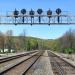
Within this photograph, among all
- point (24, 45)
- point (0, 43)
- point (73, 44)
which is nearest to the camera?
point (0, 43)

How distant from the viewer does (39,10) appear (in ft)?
194

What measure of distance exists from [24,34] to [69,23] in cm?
12199

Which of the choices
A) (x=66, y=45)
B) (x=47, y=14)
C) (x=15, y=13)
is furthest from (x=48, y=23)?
(x=66, y=45)

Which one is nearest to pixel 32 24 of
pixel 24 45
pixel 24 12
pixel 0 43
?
pixel 24 12

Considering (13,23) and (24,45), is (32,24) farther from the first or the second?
(24,45)

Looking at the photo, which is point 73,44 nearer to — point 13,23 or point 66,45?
point 66,45

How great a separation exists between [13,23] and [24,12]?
2659 millimetres

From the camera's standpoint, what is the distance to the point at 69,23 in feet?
191

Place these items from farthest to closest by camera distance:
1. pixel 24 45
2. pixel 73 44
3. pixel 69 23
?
pixel 24 45, pixel 73 44, pixel 69 23

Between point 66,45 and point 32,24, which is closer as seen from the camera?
point 32,24

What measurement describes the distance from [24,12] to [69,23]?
26.3 ft

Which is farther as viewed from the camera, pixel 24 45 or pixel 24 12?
pixel 24 45

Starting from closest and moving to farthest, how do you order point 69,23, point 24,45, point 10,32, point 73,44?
point 69,23 < point 73,44 < point 10,32 < point 24,45

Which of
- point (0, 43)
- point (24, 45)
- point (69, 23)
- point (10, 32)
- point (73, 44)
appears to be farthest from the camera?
point (24, 45)
